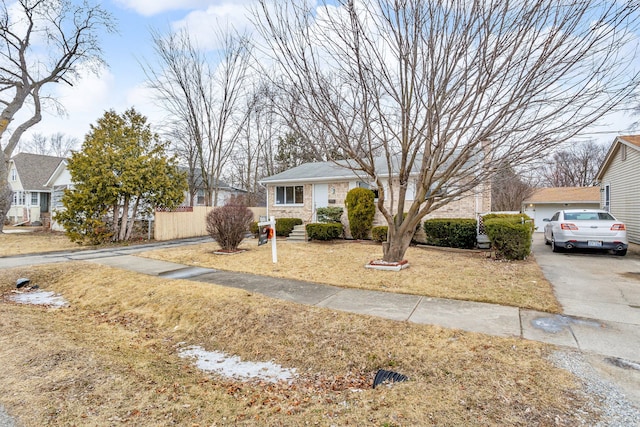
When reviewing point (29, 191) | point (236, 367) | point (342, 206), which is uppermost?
point (29, 191)

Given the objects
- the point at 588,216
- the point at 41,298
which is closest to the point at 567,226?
the point at 588,216

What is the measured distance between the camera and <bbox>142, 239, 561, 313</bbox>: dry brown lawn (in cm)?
585

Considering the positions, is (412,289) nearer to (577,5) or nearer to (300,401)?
(300,401)

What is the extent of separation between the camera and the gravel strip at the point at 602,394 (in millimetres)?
2471

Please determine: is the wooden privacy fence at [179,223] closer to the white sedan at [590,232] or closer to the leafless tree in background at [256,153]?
the leafless tree in background at [256,153]

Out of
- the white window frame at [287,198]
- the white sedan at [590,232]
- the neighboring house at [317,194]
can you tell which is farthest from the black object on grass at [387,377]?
the white window frame at [287,198]

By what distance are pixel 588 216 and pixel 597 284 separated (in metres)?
5.28

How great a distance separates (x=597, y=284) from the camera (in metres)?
6.58

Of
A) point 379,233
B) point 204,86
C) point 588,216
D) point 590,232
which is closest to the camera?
point 590,232

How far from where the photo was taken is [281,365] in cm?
384

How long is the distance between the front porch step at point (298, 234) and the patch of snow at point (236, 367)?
35.3 ft

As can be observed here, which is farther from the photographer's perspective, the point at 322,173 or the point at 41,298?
the point at 322,173

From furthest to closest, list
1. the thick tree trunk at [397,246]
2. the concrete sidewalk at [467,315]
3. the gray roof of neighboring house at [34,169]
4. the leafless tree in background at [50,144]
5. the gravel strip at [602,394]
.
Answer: the leafless tree in background at [50,144], the gray roof of neighboring house at [34,169], the thick tree trunk at [397,246], the concrete sidewalk at [467,315], the gravel strip at [602,394]

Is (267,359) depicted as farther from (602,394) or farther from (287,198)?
(287,198)
